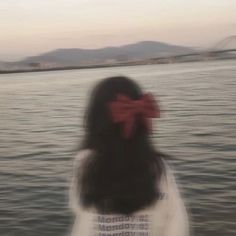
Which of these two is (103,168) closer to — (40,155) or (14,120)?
(40,155)

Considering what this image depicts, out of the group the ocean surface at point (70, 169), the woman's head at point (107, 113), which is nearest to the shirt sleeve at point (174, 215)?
the woman's head at point (107, 113)

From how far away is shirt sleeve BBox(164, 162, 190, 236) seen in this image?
2.14 m

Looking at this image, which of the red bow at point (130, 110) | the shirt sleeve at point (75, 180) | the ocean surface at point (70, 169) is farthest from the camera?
the ocean surface at point (70, 169)

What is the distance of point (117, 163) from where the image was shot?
213cm

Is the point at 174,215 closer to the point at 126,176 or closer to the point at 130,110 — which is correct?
the point at 126,176

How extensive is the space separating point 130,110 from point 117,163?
0.21m

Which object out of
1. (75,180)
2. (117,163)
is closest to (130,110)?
(117,163)

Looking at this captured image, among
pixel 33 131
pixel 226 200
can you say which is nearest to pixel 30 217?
pixel 226 200

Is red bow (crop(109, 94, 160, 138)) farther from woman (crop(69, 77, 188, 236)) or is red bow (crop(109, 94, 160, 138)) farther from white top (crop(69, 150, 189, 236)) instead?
white top (crop(69, 150, 189, 236))

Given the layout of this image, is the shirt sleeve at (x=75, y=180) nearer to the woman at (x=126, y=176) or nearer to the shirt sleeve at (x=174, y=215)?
the woman at (x=126, y=176)

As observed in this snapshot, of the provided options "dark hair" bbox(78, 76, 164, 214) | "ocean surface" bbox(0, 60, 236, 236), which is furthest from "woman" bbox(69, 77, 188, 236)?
"ocean surface" bbox(0, 60, 236, 236)

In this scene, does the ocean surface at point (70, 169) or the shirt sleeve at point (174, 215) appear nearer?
the shirt sleeve at point (174, 215)

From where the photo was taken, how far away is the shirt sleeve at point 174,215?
214cm

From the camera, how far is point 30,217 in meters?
8.01
